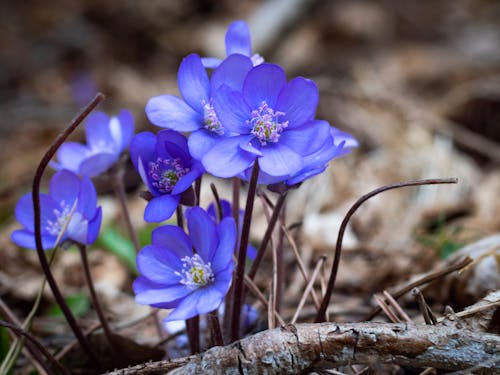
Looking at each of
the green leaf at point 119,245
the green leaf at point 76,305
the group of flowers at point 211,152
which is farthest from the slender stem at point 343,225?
the green leaf at point 119,245

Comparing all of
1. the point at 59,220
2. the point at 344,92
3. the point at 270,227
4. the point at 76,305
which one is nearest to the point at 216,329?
the point at 270,227

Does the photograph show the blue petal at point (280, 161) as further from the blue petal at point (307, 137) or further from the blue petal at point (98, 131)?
the blue petal at point (98, 131)

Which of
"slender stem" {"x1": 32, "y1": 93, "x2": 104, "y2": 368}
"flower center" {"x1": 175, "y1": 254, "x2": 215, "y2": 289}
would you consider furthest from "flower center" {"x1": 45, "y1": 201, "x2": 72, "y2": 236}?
"flower center" {"x1": 175, "y1": 254, "x2": 215, "y2": 289}

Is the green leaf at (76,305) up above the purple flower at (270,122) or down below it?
below

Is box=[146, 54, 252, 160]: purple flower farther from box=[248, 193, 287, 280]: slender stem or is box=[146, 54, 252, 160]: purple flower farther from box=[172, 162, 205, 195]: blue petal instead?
box=[248, 193, 287, 280]: slender stem

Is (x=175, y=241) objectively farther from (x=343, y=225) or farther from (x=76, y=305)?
(x=76, y=305)
